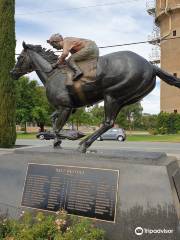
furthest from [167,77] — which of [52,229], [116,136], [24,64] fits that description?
[116,136]

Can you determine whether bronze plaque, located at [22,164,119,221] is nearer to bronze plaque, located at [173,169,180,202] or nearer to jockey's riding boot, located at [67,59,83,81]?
bronze plaque, located at [173,169,180,202]

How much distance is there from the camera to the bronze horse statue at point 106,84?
536cm

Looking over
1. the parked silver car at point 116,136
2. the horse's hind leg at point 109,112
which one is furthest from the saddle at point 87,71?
the parked silver car at point 116,136

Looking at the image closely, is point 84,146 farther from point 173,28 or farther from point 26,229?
point 173,28

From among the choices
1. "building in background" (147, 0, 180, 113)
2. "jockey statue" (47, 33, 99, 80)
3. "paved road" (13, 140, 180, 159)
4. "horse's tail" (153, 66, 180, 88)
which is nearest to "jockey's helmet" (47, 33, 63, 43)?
"jockey statue" (47, 33, 99, 80)

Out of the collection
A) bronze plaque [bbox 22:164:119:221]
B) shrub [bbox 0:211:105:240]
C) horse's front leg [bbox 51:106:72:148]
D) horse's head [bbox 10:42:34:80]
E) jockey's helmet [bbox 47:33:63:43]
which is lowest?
shrub [bbox 0:211:105:240]

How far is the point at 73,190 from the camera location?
4.99m

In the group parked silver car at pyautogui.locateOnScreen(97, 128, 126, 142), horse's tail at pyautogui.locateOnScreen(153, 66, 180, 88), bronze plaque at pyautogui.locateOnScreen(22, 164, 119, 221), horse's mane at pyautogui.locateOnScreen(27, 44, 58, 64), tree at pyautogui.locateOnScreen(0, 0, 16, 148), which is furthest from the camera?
→ parked silver car at pyautogui.locateOnScreen(97, 128, 126, 142)

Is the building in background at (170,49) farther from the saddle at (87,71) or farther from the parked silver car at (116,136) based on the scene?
the saddle at (87,71)

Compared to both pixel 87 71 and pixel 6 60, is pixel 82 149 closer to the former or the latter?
pixel 87 71

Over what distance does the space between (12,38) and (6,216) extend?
42.0 ft

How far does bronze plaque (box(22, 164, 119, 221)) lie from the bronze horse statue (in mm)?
666

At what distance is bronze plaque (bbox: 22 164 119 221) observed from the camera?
188 inches

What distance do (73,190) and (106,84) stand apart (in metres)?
1.59
